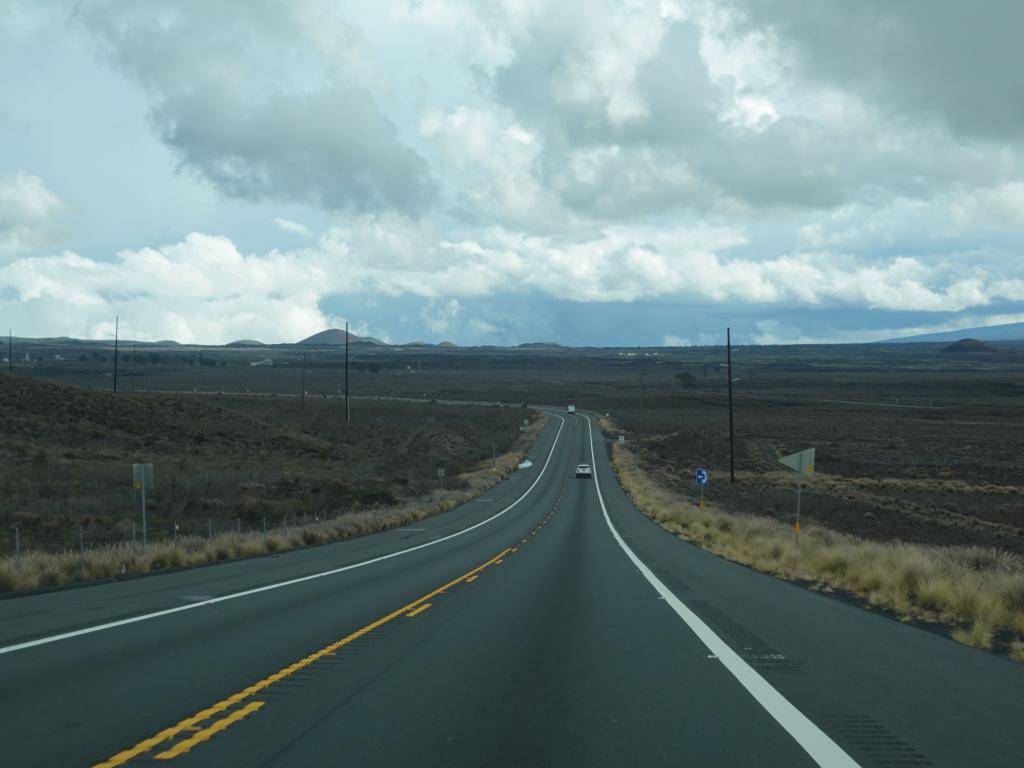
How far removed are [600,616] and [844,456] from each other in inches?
2552

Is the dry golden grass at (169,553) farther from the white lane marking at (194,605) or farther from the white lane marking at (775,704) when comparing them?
the white lane marking at (775,704)

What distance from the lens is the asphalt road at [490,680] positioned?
6.08 meters

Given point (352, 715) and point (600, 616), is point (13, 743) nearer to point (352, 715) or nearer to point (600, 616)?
point (352, 715)

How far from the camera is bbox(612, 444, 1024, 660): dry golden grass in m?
11.6

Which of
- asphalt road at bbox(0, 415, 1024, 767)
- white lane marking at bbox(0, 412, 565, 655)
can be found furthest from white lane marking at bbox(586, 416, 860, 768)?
white lane marking at bbox(0, 412, 565, 655)

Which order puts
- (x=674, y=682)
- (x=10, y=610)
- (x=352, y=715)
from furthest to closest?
(x=10, y=610) < (x=674, y=682) < (x=352, y=715)

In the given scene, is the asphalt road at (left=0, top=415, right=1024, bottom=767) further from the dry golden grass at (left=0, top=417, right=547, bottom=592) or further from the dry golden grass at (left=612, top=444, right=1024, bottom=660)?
the dry golden grass at (left=0, top=417, right=547, bottom=592)

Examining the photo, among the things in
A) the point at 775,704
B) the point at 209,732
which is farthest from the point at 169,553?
the point at 775,704

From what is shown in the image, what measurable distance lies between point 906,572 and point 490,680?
910 cm

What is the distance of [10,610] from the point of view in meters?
13.6

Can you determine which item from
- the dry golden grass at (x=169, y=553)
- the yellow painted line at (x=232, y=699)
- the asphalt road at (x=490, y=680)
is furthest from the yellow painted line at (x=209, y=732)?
the dry golden grass at (x=169, y=553)

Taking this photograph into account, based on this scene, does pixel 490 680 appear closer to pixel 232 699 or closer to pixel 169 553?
pixel 232 699

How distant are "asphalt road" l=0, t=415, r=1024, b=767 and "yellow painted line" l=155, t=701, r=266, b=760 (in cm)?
2

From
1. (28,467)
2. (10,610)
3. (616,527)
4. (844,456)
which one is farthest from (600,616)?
(844,456)
